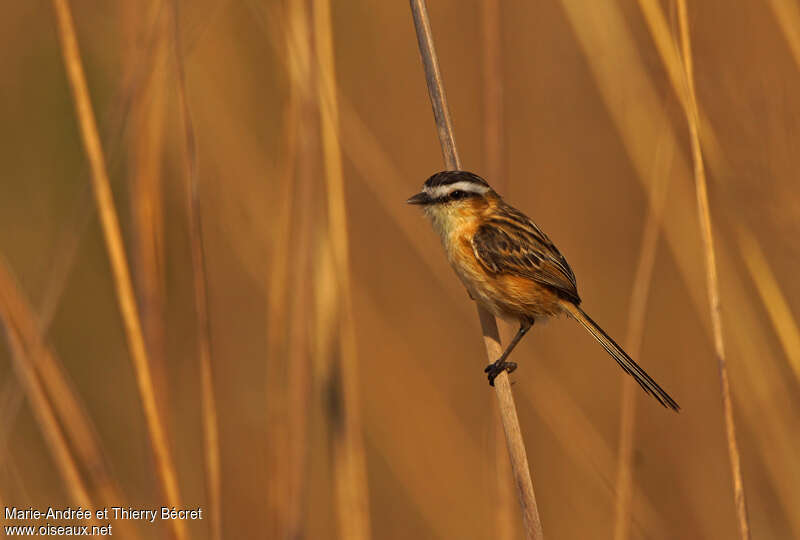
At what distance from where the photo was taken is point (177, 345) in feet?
15.0

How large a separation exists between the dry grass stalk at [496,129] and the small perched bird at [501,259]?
39 cm

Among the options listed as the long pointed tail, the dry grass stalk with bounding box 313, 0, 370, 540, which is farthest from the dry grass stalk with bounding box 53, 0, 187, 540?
the long pointed tail

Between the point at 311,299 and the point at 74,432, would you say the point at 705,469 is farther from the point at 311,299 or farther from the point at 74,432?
the point at 74,432

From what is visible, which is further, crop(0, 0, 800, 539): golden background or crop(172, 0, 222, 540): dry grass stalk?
crop(0, 0, 800, 539): golden background

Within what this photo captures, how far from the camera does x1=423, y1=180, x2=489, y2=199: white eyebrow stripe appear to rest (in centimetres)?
307

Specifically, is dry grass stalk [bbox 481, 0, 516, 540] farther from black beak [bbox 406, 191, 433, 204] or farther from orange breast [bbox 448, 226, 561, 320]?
orange breast [bbox 448, 226, 561, 320]

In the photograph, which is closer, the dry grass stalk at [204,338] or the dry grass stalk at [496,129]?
the dry grass stalk at [204,338]

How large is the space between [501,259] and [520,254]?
0.30 feet

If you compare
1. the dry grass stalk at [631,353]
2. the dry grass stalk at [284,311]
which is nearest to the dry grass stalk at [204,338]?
the dry grass stalk at [284,311]

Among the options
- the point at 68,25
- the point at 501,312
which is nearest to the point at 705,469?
the point at 501,312

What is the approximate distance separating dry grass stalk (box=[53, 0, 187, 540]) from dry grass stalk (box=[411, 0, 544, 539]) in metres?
0.89

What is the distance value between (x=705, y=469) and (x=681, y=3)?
247cm

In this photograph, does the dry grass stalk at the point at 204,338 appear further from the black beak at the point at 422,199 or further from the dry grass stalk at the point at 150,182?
the black beak at the point at 422,199

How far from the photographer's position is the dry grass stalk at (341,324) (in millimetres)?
2553
